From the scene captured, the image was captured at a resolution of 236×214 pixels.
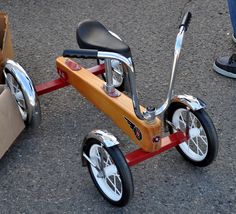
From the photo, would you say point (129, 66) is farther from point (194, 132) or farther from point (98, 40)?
point (194, 132)

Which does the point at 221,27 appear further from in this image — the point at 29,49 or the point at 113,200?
the point at 113,200

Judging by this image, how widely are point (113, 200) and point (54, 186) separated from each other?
27 centimetres

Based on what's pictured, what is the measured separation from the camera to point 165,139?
1866 millimetres

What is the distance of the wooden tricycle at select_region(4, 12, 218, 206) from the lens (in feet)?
5.45

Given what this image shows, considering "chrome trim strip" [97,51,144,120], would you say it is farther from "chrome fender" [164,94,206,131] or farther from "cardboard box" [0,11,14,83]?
"cardboard box" [0,11,14,83]

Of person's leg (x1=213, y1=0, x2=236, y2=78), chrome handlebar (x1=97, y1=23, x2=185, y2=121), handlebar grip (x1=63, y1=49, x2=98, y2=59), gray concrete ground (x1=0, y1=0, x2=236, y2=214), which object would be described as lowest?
gray concrete ground (x1=0, y1=0, x2=236, y2=214)

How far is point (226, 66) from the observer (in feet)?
8.13

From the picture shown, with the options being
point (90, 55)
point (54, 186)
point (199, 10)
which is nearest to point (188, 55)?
point (199, 10)

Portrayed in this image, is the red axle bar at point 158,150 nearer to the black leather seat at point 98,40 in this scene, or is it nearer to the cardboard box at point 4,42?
the black leather seat at point 98,40

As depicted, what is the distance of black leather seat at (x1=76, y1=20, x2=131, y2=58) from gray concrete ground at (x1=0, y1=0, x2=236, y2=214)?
0.53 m

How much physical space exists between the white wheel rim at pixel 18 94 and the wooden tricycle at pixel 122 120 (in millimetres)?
11

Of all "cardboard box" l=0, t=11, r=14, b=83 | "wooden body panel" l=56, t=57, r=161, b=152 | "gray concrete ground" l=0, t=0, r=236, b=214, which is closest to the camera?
"wooden body panel" l=56, t=57, r=161, b=152

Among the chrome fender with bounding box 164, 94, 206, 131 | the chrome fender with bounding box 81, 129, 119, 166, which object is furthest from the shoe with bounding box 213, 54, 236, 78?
the chrome fender with bounding box 81, 129, 119, 166

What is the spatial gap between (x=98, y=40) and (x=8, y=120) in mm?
526
